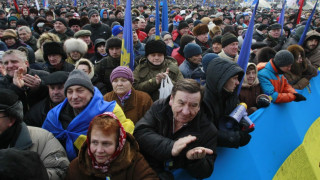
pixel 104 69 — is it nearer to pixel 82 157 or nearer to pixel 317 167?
pixel 82 157

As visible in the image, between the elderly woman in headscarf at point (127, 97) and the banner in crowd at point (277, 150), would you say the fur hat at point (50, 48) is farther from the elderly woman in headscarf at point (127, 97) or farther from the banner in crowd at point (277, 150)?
the banner in crowd at point (277, 150)

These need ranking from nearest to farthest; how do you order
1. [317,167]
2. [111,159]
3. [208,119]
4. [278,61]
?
[111,159] < [208,119] < [317,167] < [278,61]

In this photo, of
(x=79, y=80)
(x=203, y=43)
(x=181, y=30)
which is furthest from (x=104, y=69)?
(x=181, y=30)

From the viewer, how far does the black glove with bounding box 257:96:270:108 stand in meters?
3.37

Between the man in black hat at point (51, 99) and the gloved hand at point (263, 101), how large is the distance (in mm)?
2546

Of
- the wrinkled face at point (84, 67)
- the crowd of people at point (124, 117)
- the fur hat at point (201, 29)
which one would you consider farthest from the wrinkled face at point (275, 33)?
the wrinkled face at point (84, 67)

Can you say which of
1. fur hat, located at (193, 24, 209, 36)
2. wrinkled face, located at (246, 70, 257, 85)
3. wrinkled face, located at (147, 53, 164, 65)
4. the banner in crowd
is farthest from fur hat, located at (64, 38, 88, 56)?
fur hat, located at (193, 24, 209, 36)

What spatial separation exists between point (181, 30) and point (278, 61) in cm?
394

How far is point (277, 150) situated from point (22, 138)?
2975 mm

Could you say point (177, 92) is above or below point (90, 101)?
above

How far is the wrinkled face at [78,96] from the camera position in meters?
2.40

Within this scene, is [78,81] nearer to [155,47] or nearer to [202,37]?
[155,47]

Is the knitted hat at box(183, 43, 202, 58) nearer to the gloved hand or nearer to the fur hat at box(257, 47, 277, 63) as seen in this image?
the gloved hand

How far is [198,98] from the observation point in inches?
78.4
